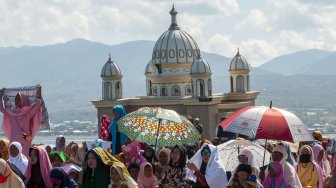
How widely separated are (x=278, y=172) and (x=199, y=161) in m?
1.18

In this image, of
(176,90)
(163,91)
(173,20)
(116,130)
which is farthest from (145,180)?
(173,20)

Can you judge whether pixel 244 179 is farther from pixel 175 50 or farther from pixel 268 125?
pixel 175 50

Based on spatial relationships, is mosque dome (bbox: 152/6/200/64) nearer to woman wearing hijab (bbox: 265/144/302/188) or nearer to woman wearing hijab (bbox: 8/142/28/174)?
woman wearing hijab (bbox: 8/142/28/174)

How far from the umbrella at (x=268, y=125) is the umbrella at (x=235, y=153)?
0.95 metres

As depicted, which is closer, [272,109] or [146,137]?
[272,109]

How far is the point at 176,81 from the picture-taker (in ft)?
149

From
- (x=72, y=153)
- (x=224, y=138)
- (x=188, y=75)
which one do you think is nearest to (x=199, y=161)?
(x=72, y=153)

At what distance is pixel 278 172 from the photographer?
10.1 metres

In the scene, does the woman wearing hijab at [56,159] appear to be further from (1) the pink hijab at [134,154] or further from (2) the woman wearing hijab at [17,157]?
(1) the pink hijab at [134,154]

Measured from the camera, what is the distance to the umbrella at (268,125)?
439 inches

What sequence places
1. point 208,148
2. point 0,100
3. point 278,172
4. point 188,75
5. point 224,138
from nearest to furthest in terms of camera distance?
point 278,172
point 208,148
point 0,100
point 224,138
point 188,75

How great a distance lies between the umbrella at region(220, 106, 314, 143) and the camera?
11141mm

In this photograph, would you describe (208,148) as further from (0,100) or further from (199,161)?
(0,100)

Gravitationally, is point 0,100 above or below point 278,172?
above
